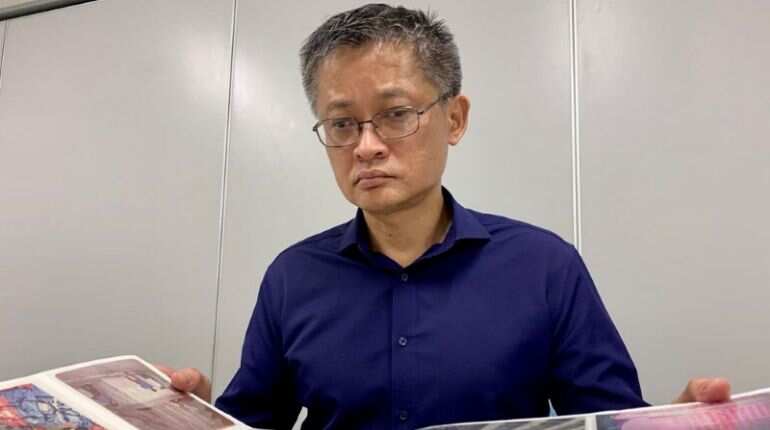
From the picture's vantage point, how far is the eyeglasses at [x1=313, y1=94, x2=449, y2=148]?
0.85m

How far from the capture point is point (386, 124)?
0.85 metres

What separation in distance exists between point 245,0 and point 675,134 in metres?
1.23

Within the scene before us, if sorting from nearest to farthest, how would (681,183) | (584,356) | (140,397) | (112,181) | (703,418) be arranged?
(703,418) → (140,397) → (584,356) → (681,183) → (112,181)

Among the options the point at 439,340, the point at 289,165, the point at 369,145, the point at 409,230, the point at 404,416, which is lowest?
the point at 404,416

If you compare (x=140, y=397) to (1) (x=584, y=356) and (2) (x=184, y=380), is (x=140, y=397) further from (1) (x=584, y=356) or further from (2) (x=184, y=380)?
(1) (x=584, y=356)

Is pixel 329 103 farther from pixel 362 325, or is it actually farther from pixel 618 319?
pixel 618 319

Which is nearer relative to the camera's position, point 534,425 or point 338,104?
point 534,425

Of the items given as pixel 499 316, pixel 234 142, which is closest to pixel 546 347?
pixel 499 316

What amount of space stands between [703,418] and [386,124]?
0.53m

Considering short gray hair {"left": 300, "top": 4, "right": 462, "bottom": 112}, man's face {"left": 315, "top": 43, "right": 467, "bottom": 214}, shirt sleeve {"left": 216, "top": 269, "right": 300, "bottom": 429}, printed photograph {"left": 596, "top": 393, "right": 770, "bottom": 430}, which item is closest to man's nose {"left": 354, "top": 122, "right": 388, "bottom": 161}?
man's face {"left": 315, "top": 43, "right": 467, "bottom": 214}

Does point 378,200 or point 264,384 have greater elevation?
point 378,200

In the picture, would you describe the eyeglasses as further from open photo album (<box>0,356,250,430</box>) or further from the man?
open photo album (<box>0,356,250,430</box>)

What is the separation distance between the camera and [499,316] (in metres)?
0.87

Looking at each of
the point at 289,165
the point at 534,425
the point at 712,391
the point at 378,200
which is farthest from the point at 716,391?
the point at 289,165
